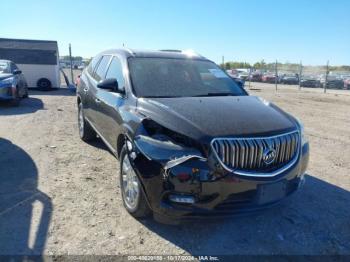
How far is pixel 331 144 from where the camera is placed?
7344 mm

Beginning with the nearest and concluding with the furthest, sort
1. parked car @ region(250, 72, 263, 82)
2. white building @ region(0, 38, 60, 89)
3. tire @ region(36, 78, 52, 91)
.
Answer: white building @ region(0, 38, 60, 89)
tire @ region(36, 78, 52, 91)
parked car @ region(250, 72, 263, 82)

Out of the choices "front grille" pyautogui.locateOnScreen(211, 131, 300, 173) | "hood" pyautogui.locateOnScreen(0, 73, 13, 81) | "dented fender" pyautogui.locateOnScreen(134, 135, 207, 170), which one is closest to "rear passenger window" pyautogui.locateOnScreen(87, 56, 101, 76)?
"dented fender" pyautogui.locateOnScreen(134, 135, 207, 170)

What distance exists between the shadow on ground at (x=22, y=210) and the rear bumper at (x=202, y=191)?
1.16 metres

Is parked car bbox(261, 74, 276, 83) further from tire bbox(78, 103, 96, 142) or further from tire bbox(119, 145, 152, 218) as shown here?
tire bbox(119, 145, 152, 218)

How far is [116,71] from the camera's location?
488cm

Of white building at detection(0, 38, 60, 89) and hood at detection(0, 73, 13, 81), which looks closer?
hood at detection(0, 73, 13, 81)

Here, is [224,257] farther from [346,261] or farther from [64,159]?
[64,159]

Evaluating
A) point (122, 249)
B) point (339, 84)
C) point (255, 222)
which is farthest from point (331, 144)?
point (339, 84)

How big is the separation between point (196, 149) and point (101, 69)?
10.6 ft

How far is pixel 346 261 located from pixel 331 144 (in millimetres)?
4691

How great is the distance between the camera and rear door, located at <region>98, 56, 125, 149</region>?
14.0 feet

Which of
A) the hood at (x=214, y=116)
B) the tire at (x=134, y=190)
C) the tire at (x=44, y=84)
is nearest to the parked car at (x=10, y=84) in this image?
the tire at (x=44, y=84)

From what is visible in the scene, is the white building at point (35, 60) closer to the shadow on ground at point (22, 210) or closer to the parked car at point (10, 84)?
the parked car at point (10, 84)

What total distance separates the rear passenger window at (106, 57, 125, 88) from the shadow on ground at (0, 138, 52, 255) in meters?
1.71
